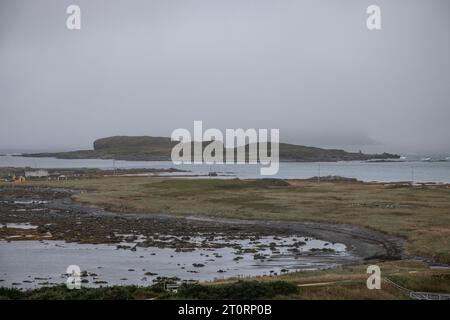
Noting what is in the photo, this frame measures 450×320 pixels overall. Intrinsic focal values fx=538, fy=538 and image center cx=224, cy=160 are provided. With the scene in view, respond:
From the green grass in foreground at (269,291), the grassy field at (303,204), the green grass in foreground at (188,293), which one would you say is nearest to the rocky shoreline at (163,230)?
the grassy field at (303,204)

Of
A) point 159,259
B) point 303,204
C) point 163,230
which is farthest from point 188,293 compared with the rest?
point 303,204

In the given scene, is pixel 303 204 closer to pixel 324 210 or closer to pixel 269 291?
pixel 324 210

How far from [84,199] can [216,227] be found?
35.2 meters

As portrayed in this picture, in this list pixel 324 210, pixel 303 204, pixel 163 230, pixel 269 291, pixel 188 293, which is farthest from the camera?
pixel 303 204

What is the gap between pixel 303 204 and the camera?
79.4 m

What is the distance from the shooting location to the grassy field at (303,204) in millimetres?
54228

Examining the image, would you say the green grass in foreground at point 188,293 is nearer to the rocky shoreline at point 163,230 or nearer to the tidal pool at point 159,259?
the tidal pool at point 159,259

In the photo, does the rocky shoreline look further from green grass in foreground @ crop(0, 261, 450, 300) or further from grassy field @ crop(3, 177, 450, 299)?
green grass in foreground @ crop(0, 261, 450, 300)

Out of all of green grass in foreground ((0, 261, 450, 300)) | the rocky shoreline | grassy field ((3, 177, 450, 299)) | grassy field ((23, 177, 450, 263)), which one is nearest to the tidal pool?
the rocky shoreline

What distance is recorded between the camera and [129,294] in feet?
81.5

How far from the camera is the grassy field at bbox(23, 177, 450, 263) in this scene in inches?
2135

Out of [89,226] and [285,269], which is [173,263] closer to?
[285,269]

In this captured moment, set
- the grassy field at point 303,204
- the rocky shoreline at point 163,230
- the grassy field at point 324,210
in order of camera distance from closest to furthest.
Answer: the grassy field at point 324,210
the rocky shoreline at point 163,230
the grassy field at point 303,204
